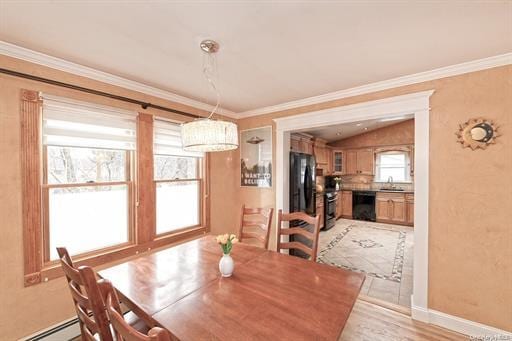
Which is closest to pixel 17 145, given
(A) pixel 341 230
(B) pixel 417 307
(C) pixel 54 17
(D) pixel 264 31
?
(C) pixel 54 17

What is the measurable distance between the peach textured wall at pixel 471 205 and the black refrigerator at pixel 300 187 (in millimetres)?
1728

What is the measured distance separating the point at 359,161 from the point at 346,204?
56.4 inches

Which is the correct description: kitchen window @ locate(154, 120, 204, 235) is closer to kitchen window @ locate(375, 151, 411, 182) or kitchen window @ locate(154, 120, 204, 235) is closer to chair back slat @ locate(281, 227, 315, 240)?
chair back slat @ locate(281, 227, 315, 240)

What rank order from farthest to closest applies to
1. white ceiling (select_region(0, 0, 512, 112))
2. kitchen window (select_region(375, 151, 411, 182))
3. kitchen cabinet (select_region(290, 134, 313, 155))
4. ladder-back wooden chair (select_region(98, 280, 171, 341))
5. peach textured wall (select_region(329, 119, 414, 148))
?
kitchen window (select_region(375, 151, 411, 182)) < peach textured wall (select_region(329, 119, 414, 148)) < kitchen cabinet (select_region(290, 134, 313, 155)) < white ceiling (select_region(0, 0, 512, 112)) < ladder-back wooden chair (select_region(98, 280, 171, 341))

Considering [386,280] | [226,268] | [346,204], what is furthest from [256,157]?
[346,204]

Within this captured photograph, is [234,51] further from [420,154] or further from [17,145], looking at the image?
[420,154]

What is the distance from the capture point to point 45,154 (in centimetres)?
189

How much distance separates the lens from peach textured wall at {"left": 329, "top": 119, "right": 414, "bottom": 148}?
6064 millimetres

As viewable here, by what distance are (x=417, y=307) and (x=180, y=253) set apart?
2404mm

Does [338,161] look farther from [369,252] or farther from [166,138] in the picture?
[166,138]

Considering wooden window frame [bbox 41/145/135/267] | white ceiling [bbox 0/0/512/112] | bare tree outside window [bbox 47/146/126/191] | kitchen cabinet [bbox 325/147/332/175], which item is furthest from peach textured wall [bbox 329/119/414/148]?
bare tree outside window [bbox 47/146/126/191]

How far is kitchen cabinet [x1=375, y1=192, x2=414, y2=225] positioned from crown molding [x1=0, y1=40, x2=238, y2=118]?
5.84 meters

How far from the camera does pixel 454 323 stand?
203 centimetres

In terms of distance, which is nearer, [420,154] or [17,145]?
[17,145]
